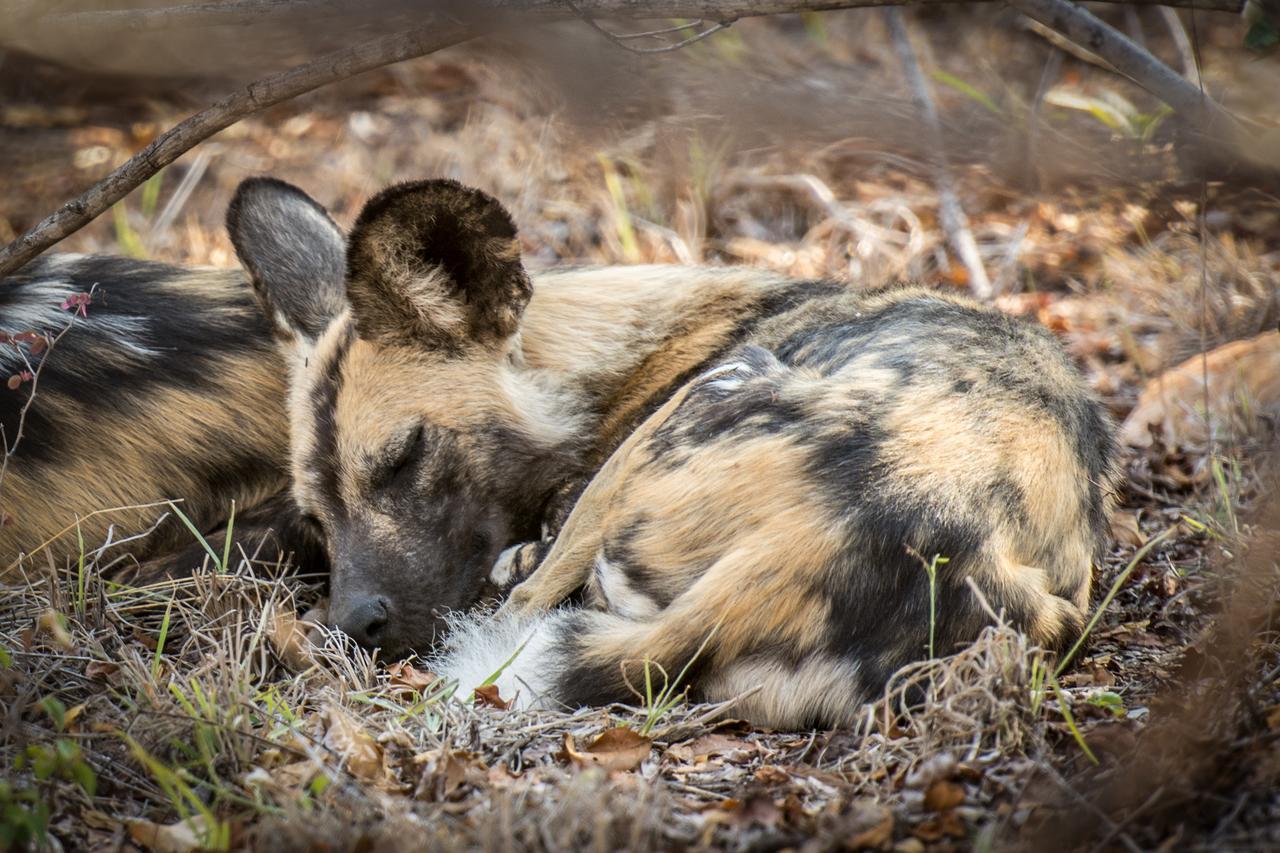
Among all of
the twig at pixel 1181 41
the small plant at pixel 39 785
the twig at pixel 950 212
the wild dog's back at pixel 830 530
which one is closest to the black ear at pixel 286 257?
the wild dog's back at pixel 830 530

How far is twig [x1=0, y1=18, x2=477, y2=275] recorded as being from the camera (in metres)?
2.12

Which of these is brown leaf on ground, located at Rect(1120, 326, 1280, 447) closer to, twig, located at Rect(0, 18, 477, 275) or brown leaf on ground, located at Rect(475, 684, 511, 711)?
brown leaf on ground, located at Rect(475, 684, 511, 711)

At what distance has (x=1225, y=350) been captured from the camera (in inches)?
163

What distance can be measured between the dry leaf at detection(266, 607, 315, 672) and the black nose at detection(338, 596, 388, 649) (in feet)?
0.33

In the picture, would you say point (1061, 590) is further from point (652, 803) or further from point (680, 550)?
point (652, 803)

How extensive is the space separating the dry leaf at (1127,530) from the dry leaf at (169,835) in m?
2.50

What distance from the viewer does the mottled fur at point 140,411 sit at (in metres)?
2.89

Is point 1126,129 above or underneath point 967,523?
Answer: above

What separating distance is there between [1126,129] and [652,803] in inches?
52.4

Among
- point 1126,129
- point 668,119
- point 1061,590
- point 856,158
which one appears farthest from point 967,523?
point 856,158

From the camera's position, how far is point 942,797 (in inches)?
73.2

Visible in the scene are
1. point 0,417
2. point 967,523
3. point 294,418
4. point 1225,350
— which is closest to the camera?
point 967,523

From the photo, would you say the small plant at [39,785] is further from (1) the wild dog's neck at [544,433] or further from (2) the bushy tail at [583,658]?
(1) the wild dog's neck at [544,433]

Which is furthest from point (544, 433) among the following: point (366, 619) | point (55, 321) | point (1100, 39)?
point (1100, 39)
